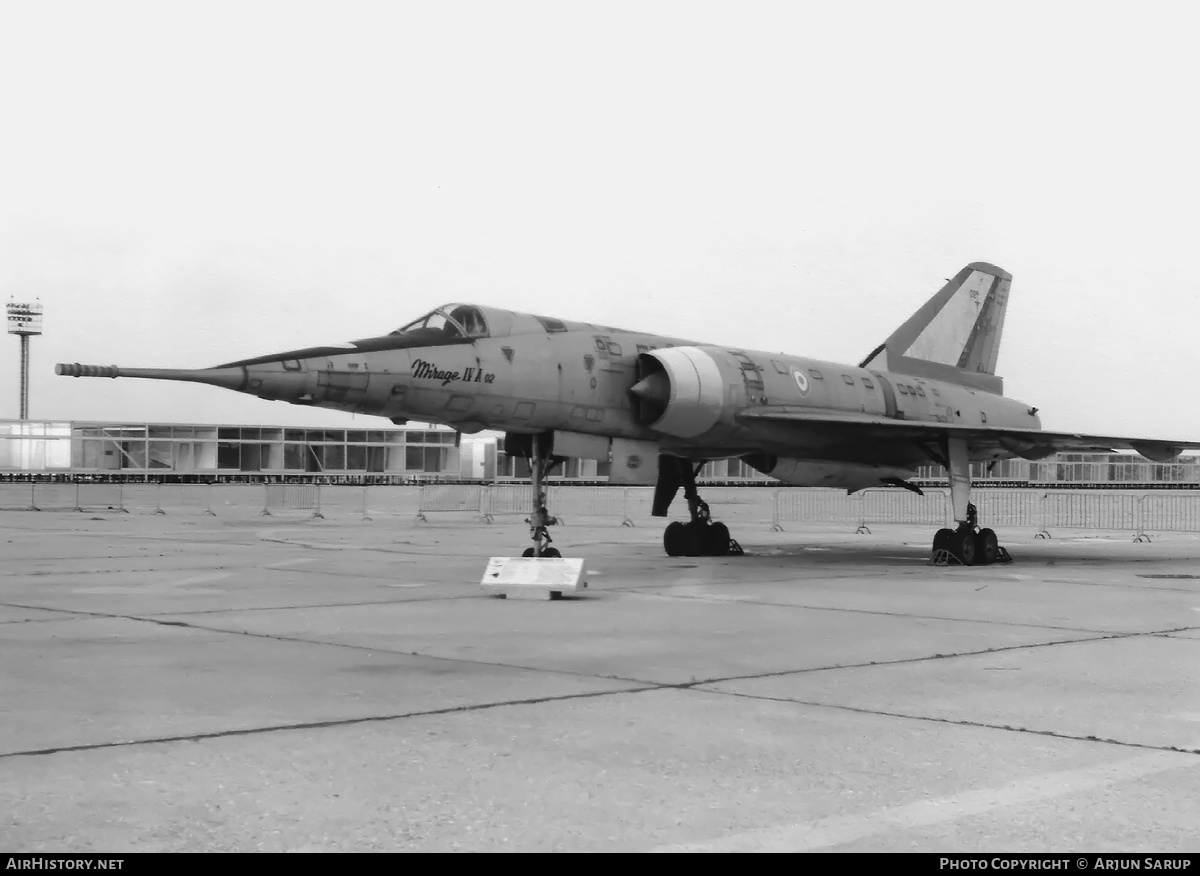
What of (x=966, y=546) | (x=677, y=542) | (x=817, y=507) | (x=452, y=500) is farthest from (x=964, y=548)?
(x=452, y=500)

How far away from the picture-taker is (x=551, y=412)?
45.6 ft

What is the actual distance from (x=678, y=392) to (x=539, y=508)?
7.61 feet

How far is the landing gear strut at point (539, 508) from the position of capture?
13086 millimetres

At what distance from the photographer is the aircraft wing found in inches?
621

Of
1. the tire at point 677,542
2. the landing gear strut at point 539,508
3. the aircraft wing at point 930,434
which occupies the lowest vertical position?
the tire at point 677,542

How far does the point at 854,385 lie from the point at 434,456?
4434 centimetres

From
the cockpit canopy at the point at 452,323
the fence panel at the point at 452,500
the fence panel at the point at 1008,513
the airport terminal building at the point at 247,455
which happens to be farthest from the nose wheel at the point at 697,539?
the airport terminal building at the point at 247,455

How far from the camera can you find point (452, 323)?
1325 centimetres

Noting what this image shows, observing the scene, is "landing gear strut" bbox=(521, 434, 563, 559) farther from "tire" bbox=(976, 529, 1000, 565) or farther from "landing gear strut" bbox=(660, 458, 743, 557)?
"tire" bbox=(976, 529, 1000, 565)

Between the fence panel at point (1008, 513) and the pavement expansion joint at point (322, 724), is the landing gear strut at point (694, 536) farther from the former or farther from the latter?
the fence panel at point (1008, 513)

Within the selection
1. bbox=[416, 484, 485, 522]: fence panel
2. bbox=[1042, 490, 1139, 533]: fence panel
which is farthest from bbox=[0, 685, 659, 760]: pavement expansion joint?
bbox=[416, 484, 485, 522]: fence panel

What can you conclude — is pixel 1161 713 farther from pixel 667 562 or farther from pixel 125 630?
pixel 667 562

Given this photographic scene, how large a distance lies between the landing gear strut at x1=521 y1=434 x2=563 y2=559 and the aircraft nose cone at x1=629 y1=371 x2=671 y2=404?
1.25 m

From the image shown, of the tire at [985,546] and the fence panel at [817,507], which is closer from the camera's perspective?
the tire at [985,546]
